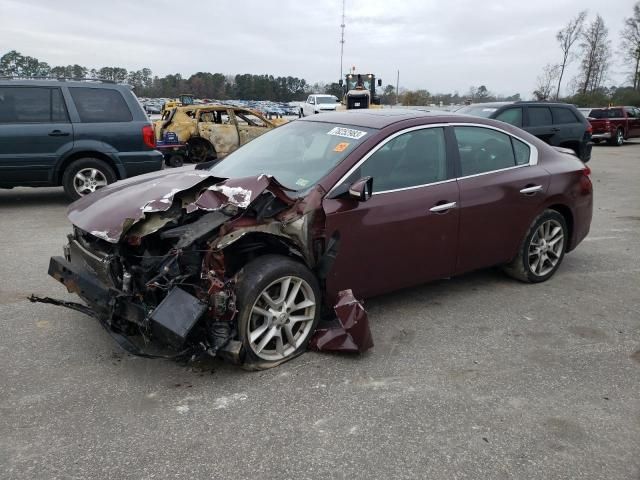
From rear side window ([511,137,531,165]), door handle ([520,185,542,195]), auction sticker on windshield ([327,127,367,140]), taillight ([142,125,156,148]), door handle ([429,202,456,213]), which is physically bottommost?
door handle ([429,202,456,213])

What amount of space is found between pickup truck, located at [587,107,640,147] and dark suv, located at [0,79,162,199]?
20.5m

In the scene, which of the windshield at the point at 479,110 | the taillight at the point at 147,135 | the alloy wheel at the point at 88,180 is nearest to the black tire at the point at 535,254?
the taillight at the point at 147,135

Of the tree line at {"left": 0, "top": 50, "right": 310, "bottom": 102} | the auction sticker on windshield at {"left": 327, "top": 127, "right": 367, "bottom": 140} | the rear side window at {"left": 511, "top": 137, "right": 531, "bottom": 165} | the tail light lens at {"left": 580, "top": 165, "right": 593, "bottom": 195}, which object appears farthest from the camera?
the tree line at {"left": 0, "top": 50, "right": 310, "bottom": 102}

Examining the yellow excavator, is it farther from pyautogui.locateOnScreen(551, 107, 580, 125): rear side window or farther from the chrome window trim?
the chrome window trim

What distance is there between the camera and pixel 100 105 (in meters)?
8.27

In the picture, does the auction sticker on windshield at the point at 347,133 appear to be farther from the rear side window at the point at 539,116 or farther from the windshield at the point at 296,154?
the rear side window at the point at 539,116

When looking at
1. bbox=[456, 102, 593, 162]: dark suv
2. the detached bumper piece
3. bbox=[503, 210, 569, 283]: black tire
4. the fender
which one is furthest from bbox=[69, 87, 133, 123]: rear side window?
bbox=[456, 102, 593, 162]: dark suv

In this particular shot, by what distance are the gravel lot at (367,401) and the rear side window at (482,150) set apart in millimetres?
1157

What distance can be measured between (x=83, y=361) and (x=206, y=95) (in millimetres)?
90107

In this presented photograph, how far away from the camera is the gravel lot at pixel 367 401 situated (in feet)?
8.55

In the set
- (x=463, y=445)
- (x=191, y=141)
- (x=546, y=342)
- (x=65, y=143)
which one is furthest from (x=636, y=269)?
(x=191, y=141)

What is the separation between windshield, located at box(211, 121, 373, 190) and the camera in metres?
3.91

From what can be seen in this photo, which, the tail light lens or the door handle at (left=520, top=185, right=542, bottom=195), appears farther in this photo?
the tail light lens

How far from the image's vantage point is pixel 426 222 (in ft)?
13.4
